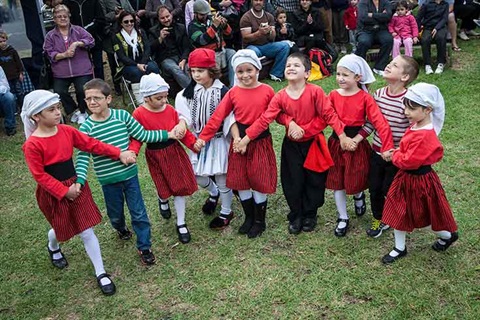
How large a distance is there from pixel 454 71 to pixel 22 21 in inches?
270

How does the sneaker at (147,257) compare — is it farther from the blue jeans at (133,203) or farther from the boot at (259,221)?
the boot at (259,221)

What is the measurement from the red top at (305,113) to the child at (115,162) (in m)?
0.71

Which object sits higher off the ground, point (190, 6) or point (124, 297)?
point (190, 6)

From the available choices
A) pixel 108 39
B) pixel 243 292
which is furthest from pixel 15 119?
pixel 243 292

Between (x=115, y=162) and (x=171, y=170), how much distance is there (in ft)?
1.64

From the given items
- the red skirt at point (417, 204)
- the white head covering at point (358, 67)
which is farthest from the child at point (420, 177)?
the white head covering at point (358, 67)

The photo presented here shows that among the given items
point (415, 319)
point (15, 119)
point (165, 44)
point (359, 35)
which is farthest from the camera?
point (359, 35)

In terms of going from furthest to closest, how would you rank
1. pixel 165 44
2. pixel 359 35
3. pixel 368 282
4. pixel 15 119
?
pixel 359 35, pixel 165 44, pixel 15 119, pixel 368 282

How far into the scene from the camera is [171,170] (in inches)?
157

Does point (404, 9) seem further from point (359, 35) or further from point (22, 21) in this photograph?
point (22, 21)

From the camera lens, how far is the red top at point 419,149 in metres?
3.19

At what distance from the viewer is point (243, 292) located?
11.4 feet

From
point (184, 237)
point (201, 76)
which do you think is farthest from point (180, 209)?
point (201, 76)

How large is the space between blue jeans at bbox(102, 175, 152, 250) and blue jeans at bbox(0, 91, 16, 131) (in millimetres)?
3948
